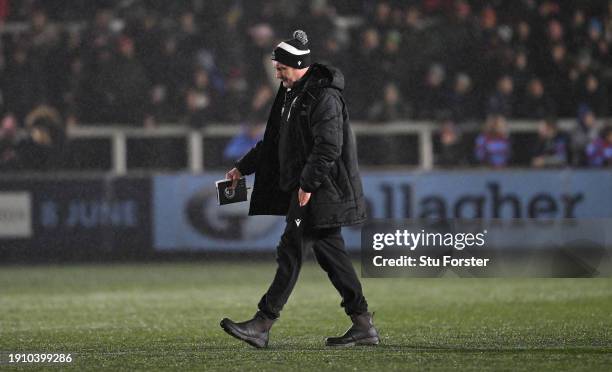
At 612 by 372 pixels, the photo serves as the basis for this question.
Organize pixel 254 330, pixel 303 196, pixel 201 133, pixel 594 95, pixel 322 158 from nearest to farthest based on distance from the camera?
pixel 322 158 < pixel 303 196 < pixel 254 330 < pixel 201 133 < pixel 594 95

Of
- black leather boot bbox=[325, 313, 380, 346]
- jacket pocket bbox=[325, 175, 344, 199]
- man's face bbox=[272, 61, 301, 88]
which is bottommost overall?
black leather boot bbox=[325, 313, 380, 346]

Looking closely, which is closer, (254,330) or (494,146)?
(254,330)

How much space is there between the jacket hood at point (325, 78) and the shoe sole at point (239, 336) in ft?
4.97

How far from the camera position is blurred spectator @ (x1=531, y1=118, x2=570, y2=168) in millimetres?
17312

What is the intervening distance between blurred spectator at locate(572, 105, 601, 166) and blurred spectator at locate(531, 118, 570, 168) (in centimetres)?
11

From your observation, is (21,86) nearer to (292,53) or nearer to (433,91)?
(433,91)

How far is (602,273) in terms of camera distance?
14.3 meters

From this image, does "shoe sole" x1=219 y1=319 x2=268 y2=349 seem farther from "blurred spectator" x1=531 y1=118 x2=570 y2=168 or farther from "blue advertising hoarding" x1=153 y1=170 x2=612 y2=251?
"blurred spectator" x1=531 y1=118 x2=570 y2=168

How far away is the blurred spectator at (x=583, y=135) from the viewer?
1719 centimetres

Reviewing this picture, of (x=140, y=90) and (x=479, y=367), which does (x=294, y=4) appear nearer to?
(x=140, y=90)

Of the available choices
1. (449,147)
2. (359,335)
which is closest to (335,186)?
(359,335)

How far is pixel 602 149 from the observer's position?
17141mm

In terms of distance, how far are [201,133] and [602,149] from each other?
17.4ft

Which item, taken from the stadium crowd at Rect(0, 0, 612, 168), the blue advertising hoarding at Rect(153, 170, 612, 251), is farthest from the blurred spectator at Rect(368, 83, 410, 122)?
the blue advertising hoarding at Rect(153, 170, 612, 251)
